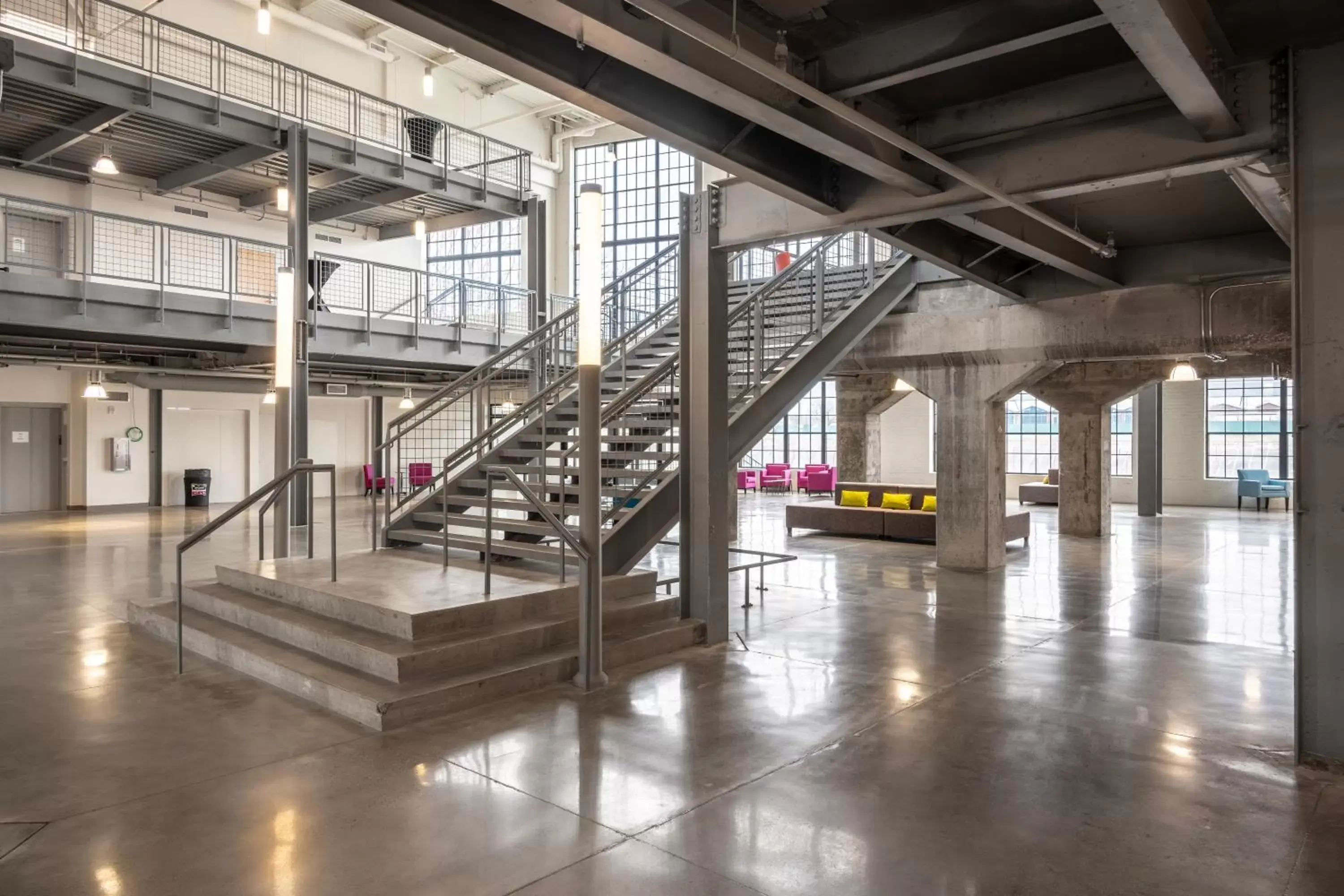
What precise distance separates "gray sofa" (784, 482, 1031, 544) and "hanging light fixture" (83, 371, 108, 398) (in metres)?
13.8

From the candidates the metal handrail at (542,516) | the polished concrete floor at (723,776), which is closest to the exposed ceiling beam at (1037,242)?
the polished concrete floor at (723,776)

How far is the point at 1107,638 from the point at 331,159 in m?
13.4

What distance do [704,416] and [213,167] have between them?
12116 mm

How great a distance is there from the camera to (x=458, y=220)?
725 inches

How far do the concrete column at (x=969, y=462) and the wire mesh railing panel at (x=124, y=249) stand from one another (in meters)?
14.0

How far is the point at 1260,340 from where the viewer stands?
866cm

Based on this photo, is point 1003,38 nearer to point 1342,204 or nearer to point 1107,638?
point 1342,204

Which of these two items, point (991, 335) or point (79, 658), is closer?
point (79, 658)

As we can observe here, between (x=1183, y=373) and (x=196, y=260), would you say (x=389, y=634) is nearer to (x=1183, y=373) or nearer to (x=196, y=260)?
(x=1183, y=373)

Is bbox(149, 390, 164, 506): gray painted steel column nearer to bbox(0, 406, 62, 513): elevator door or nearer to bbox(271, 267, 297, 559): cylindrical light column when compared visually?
bbox(0, 406, 62, 513): elevator door

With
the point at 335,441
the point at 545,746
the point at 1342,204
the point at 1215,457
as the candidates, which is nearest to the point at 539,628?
the point at 545,746

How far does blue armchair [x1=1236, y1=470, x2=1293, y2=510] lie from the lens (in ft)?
69.9

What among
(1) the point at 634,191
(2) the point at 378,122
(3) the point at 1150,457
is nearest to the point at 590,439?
(2) the point at 378,122

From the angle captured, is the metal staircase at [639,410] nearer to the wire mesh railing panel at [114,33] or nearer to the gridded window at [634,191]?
the wire mesh railing panel at [114,33]
